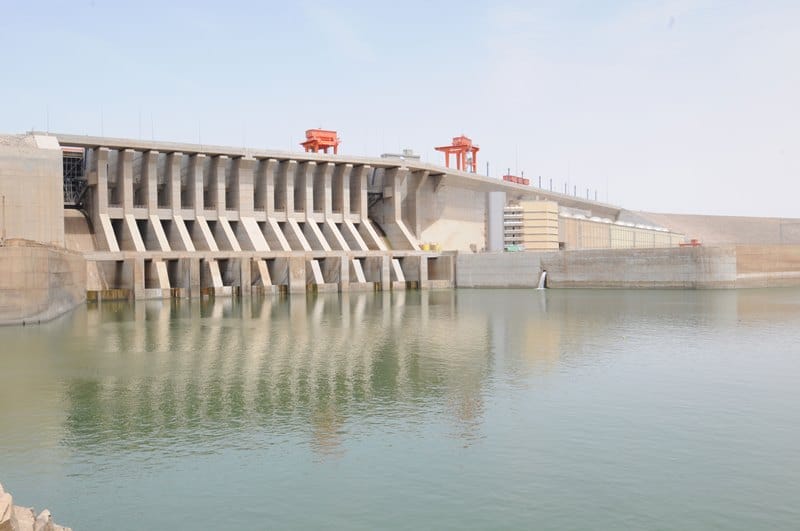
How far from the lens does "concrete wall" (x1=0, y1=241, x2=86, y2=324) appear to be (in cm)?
2948

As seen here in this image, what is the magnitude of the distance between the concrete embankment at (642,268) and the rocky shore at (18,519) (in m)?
52.4

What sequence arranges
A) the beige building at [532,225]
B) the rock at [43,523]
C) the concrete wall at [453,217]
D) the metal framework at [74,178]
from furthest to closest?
the beige building at [532,225] < the concrete wall at [453,217] < the metal framework at [74,178] < the rock at [43,523]

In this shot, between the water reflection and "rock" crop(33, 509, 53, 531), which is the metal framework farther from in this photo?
"rock" crop(33, 509, 53, 531)

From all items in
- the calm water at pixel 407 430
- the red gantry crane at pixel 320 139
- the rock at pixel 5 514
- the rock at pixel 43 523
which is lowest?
the calm water at pixel 407 430

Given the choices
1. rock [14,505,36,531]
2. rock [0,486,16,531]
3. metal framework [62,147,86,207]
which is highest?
metal framework [62,147,86,207]

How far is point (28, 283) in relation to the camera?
30.3 meters

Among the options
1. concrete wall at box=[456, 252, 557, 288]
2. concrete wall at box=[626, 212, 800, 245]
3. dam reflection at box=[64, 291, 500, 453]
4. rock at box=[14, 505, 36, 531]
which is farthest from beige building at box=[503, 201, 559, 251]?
rock at box=[14, 505, 36, 531]

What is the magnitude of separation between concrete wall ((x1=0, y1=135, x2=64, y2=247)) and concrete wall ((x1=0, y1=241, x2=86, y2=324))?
1109 centimetres

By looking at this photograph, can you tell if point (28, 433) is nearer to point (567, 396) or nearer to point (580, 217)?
point (567, 396)

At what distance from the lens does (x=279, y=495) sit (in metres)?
9.55

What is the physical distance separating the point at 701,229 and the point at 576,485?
352ft

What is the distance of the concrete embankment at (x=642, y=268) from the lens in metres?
53.3

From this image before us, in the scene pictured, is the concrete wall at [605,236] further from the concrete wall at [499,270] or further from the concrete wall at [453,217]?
the concrete wall at [499,270]

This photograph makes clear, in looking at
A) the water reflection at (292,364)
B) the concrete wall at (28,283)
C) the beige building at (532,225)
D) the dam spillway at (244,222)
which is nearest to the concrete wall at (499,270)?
the dam spillway at (244,222)
